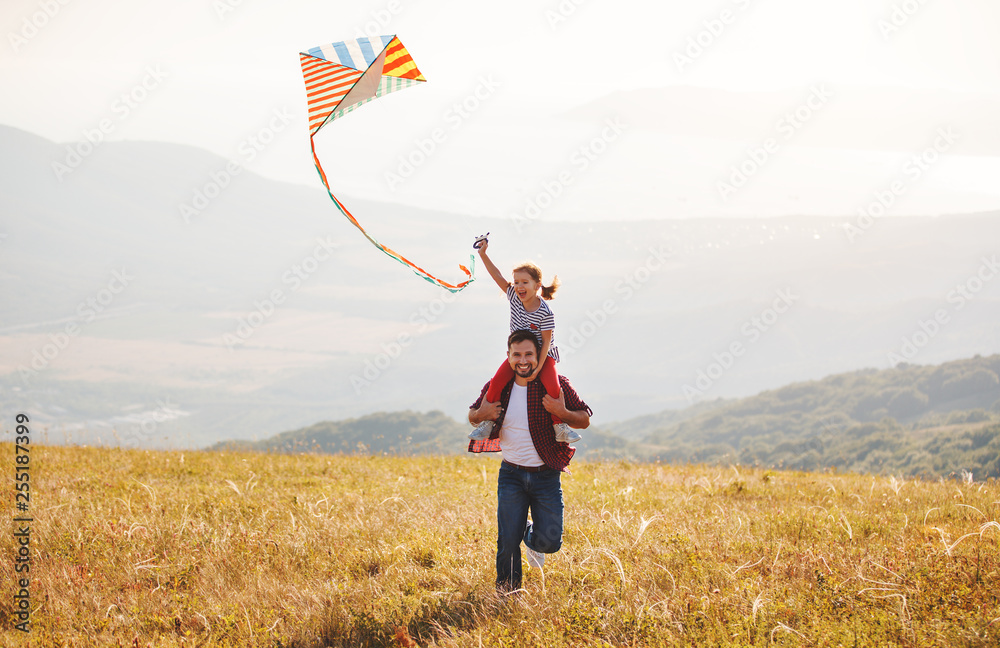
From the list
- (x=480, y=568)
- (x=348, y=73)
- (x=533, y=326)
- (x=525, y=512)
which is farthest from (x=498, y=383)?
(x=348, y=73)

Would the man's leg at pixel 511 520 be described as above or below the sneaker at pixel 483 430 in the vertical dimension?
below

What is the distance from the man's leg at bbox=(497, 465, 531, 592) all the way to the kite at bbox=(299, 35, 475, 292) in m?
2.33

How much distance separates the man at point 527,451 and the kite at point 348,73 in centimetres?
173

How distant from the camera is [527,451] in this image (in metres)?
6.52

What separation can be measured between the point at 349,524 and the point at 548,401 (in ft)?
13.4

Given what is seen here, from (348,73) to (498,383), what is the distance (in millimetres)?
4127

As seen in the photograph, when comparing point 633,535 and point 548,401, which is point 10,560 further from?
point 633,535

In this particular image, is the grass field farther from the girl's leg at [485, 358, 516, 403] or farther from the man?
the girl's leg at [485, 358, 516, 403]

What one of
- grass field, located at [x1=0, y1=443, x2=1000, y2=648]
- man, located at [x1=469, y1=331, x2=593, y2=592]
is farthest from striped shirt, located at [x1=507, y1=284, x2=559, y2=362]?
grass field, located at [x1=0, y1=443, x2=1000, y2=648]

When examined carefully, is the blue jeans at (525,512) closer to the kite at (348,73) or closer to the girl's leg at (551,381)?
the girl's leg at (551,381)

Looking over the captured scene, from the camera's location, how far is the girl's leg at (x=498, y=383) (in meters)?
6.57

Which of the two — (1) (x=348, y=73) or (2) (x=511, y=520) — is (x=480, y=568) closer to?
(2) (x=511, y=520)

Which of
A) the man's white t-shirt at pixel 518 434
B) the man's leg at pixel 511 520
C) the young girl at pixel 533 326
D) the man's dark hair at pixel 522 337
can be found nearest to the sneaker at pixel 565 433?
the young girl at pixel 533 326

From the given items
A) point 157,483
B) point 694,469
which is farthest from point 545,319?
point 694,469
